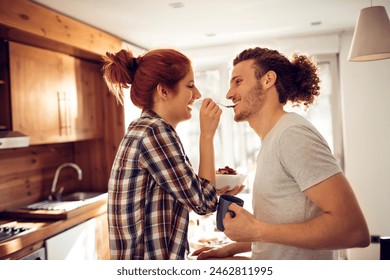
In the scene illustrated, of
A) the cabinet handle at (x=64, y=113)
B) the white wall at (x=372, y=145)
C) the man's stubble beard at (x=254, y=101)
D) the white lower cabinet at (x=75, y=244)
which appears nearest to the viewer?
the man's stubble beard at (x=254, y=101)

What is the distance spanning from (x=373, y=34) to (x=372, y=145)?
0.45 meters

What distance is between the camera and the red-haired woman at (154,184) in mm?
896

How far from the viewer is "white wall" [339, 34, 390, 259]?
1288mm

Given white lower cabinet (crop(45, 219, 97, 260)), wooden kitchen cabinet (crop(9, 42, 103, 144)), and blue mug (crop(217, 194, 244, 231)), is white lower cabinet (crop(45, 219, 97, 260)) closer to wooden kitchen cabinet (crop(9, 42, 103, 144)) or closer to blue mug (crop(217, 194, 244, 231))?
wooden kitchen cabinet (crop(9, 42, 103, 144))

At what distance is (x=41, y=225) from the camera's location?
210cm

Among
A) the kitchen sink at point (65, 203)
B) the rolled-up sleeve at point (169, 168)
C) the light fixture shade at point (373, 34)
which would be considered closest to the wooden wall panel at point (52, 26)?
the kitchen sink at point (65, 203)

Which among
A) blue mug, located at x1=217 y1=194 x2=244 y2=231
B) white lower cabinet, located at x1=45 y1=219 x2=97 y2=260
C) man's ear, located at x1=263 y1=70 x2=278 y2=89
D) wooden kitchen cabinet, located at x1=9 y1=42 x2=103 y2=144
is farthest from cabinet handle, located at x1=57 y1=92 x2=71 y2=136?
blue mug, located at x1=217 y1=194 x2=244 y2=231

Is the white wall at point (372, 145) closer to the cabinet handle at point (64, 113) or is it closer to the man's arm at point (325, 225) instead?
the man's arm at point (325, 225)

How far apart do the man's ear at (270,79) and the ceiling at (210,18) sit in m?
1.20

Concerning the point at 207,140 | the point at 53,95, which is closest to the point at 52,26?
the point at 53,95

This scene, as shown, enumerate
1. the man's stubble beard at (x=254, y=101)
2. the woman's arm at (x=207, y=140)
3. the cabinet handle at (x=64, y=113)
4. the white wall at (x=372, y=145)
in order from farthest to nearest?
the cabinet handle at (x=64, y=113)
the white wall at (x=372, y=145)
the man's stubble beard at (x=254, y=101)
the woman's arm at (x=207, y=140)

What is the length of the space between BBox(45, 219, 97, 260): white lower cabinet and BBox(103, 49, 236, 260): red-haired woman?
132 cm
